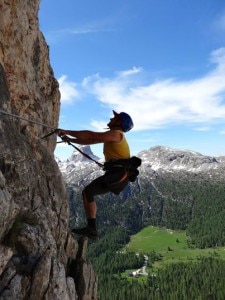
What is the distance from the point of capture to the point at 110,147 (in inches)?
597

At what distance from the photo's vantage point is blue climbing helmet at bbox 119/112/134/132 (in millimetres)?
14641

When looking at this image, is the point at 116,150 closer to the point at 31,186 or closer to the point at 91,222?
the point at 91,222

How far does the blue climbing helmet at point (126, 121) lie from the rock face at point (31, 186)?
5.29 meters

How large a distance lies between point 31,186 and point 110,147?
5.55 metres

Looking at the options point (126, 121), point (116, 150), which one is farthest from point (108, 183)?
point (126, 121)

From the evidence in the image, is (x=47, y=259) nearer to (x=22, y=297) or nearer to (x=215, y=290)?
(x=22, y=297)

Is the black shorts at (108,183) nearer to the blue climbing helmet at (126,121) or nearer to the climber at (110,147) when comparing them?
the climber at (110,147)

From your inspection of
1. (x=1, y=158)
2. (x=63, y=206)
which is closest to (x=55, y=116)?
(x=63, y=206)

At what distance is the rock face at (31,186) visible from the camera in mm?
13820

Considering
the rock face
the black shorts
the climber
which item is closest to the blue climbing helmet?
the climber

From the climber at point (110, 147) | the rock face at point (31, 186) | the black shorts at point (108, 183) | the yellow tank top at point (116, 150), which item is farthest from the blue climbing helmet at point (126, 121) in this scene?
the rock face at point (31, 186)

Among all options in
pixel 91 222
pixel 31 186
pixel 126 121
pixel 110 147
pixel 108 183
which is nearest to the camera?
pixel 126 121

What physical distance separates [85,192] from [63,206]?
6449mm

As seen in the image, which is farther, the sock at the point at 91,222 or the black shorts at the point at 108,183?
the sock at the point at 91,222
